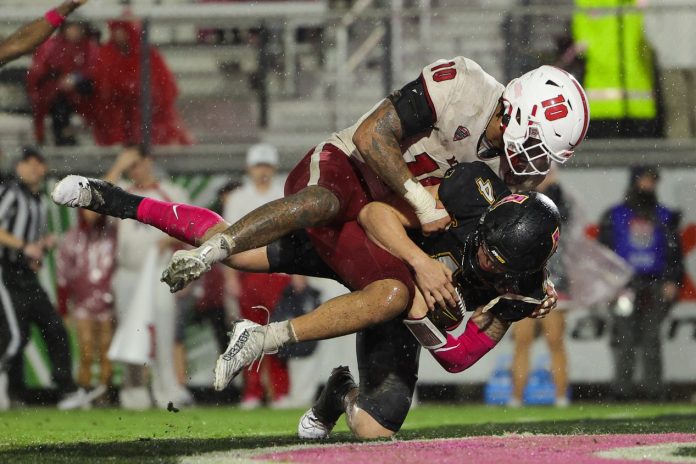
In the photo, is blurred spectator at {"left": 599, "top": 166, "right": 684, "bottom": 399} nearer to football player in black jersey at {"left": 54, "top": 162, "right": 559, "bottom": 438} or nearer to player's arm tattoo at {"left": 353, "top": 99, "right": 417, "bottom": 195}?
football player in black jersey at {"left": 54, "top": 162, "right": 559, "bottom": 438}

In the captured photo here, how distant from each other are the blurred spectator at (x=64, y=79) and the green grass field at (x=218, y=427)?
2.38 meters

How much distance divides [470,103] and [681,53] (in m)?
5.05

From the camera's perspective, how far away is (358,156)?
20.1ft

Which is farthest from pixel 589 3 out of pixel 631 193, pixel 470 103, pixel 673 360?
pixel 470 103

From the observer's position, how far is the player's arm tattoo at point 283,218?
5559 mm

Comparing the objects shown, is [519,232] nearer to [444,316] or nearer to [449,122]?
[444,316]

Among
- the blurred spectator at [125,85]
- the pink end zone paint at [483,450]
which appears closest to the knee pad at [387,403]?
the pink end zone paint at [483,450]

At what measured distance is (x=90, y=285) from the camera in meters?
9.96

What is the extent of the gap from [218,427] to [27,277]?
2917 millimetres

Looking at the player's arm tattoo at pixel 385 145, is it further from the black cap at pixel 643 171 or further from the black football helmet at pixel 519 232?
the black cap at pixel 643 171

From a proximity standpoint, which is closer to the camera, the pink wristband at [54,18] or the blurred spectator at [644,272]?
the pink wristband at [54,18]

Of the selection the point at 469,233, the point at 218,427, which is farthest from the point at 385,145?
the point at 218,427

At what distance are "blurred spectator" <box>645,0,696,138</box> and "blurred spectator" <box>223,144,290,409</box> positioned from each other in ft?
10.9

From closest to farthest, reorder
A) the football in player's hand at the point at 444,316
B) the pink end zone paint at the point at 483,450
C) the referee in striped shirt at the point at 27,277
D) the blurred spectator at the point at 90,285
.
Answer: the pink end zone paint at the point at 483,450, the football in player's hand at the point at 444,316, the referee in striped shirt at the point at 27,277, the blurred spectator at the point at 90,285
